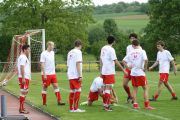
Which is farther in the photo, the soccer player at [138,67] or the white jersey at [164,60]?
the white jersey at [164,60]

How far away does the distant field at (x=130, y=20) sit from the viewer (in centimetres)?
9950

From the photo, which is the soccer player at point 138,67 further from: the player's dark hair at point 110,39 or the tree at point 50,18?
the tree at point 50,18

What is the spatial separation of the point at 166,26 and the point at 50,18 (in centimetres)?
1431

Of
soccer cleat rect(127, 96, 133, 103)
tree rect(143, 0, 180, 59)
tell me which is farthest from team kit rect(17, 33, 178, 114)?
tree rect(143, 0, 180, 59)

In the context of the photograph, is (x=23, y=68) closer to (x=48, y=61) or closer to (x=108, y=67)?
(x=48, y=61)

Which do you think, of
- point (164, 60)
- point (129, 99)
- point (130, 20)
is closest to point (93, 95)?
point (129, 99)

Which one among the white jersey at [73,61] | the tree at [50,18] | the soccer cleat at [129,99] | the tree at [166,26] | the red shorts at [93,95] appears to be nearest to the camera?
the white jersey at [73,61]

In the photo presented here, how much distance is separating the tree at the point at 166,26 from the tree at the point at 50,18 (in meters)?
7.81

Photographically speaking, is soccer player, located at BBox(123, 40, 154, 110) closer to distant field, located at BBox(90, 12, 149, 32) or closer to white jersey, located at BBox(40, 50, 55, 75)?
white jersey, located at BBox(40, 50, 55, 75)

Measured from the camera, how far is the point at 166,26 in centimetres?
7181

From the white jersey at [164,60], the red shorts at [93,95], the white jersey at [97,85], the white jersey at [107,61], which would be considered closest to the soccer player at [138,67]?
the white jersey at [107,61]

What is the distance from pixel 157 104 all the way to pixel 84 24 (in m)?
53.6

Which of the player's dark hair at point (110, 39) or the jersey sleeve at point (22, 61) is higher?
the player's dark hair at point (110, 39)

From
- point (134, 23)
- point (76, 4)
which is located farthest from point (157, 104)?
point (134, 23)
